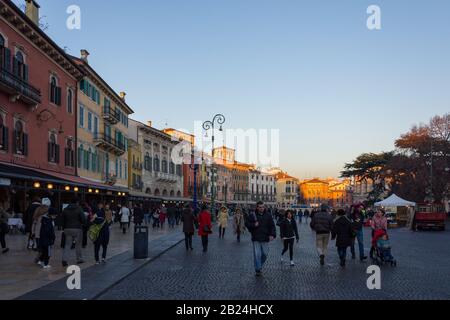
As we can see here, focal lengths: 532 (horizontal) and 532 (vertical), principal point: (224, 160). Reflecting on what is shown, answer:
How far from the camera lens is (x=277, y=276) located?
12555 millimetres

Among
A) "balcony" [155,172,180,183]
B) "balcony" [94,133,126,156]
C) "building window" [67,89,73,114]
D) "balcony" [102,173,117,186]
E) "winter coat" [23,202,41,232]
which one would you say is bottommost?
"winter coat" [23,202,41,232]

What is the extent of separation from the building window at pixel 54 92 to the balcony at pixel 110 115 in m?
13.0

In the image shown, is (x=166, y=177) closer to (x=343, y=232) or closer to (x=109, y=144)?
(x=109, y=144)

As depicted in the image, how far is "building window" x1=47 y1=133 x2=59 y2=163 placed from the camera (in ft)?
108

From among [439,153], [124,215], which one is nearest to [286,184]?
[439,153]

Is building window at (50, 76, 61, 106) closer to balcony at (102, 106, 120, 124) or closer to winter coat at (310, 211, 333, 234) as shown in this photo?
balcony at (102, 106, 120, 124)

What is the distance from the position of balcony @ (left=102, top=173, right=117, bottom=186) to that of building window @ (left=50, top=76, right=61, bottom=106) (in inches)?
560

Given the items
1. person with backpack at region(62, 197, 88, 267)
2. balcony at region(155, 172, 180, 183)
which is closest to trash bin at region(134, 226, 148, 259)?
person with backpack at region(62, 197, 88, 267)

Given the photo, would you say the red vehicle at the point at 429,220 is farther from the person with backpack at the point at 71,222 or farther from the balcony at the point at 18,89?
the person with backpack at the point at 71,222

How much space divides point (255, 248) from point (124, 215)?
1805 cm

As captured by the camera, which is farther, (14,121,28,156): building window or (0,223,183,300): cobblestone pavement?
(14,121,28,156): building window

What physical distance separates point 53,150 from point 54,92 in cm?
367

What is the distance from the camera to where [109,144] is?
47562 mm
